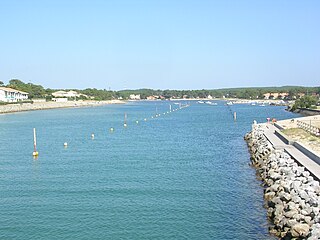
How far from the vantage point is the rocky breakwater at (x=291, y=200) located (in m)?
14.7

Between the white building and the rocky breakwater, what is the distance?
11339 cm

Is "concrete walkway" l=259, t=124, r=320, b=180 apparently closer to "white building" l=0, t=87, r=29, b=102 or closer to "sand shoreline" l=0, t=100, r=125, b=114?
"sand shoreline" l=0, t=100, r=125, b=114

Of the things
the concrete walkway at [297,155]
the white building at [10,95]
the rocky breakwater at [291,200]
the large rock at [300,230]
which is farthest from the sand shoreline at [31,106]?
the large rock at [300,230]

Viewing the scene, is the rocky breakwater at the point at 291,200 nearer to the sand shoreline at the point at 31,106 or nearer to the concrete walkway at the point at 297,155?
the concrete walkway at the point at 297,155

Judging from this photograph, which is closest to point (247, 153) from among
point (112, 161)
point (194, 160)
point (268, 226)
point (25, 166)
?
point (194, 160)

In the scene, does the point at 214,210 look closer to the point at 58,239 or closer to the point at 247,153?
the point at 58,239

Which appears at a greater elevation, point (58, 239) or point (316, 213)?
point (316, 213)

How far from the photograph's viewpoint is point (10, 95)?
133m

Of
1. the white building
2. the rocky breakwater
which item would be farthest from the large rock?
the white building

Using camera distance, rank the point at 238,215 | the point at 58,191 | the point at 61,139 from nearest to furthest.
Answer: the point at 238,215 < the point at 58,191 < the point at 61,139

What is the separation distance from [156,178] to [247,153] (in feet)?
41.1

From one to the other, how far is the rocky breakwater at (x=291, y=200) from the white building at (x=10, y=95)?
11339cm

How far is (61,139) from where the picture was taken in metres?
47.1

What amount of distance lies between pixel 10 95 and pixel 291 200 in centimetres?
12563
